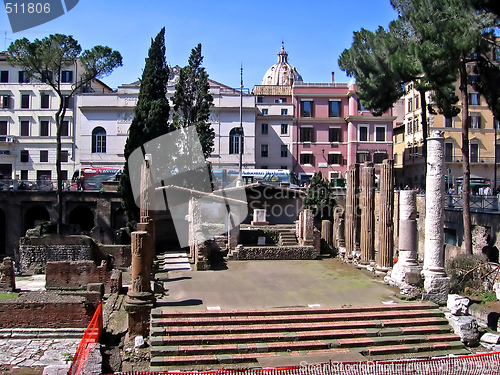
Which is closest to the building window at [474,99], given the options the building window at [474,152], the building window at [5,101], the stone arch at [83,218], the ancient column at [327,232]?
the building window at [474,152]

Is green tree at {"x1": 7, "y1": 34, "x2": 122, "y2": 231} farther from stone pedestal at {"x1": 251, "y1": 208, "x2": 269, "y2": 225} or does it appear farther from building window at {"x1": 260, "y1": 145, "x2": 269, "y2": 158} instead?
building window at {"x1": 260, "y1": 145, "x2": 269, "y2": 158}

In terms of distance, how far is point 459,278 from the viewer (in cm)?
1441

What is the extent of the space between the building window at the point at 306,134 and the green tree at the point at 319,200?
12300 millimetres

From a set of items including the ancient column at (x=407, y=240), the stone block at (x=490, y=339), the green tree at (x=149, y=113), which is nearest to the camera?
the stone block at (x=490, y=339)

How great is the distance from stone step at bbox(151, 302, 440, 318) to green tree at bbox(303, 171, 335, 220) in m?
18.0

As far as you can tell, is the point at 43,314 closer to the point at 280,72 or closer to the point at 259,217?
the point at 259,217

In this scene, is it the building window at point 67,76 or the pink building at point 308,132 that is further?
the pink building at point 308,132

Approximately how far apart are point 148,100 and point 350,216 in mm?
15933

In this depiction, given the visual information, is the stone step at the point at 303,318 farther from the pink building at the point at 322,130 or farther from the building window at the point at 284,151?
the building window at the point at 284,151

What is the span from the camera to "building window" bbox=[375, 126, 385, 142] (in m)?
43.0

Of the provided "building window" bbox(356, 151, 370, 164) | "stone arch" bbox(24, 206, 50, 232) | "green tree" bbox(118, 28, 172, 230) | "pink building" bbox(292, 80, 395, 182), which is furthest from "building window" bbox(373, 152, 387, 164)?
"stone arch" bbox(24, 206, 50, 232)

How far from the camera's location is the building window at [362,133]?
43469 mm

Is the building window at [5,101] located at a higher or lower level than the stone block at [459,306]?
higher

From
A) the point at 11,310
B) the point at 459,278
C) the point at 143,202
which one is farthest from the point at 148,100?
the point at 459,278
